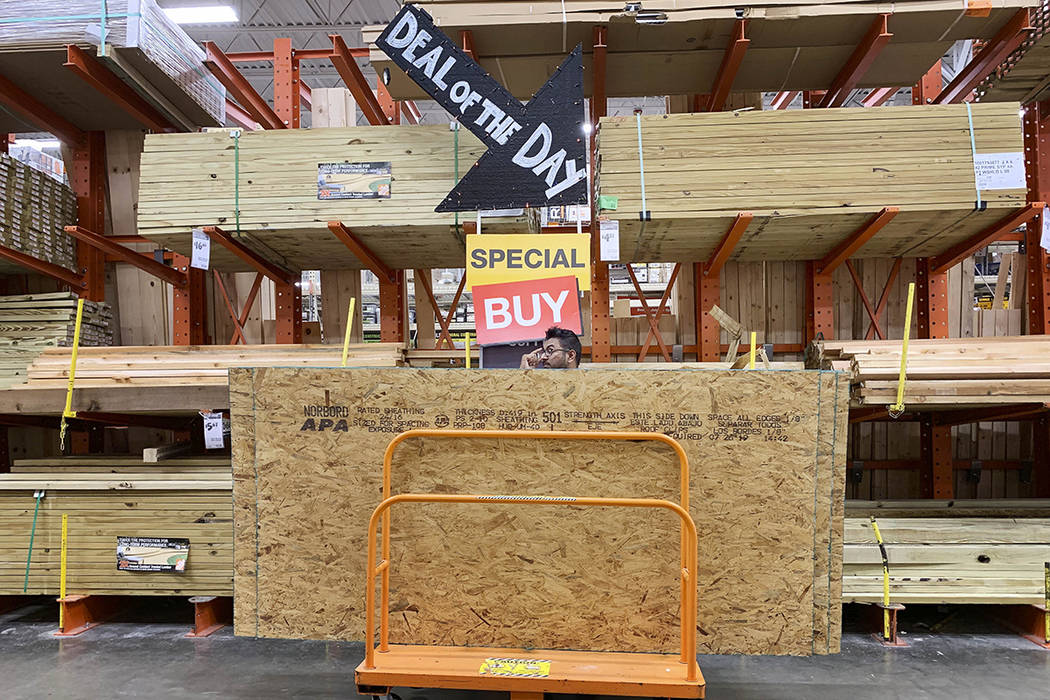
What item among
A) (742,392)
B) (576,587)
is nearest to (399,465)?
(576,587)

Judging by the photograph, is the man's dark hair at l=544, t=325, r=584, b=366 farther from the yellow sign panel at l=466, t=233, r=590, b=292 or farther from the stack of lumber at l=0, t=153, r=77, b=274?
the stack of lumber at l=0, t=153, r=77, b=274

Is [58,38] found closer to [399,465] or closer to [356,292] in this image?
[356,292]

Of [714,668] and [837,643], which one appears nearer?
[837,643]

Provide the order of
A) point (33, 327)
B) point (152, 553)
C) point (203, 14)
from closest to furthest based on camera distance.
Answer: point (152, 553)
point (33, 327)
point (203, 14)

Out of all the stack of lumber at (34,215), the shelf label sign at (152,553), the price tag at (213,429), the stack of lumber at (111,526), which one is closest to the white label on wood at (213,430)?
the price tag at (213,429)

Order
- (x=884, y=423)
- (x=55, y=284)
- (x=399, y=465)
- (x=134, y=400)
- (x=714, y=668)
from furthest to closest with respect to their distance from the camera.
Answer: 1. (x=55, y=284)
2. (x=884, y=423)
3. (x=134, y=400)
4. (x=714, y=668)
5. (x=399, y=465)

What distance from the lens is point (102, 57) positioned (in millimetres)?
5520

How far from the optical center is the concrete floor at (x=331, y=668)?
4125 millimetres

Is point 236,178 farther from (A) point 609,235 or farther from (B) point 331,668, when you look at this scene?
(B) point 331,668

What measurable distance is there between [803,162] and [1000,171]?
149 centimetres

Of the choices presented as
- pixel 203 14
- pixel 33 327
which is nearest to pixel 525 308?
pixel 33 327

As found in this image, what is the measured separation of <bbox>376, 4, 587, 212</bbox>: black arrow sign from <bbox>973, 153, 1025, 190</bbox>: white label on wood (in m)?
3.19

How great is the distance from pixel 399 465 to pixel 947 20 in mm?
5582

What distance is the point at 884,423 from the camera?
648 centimetres
